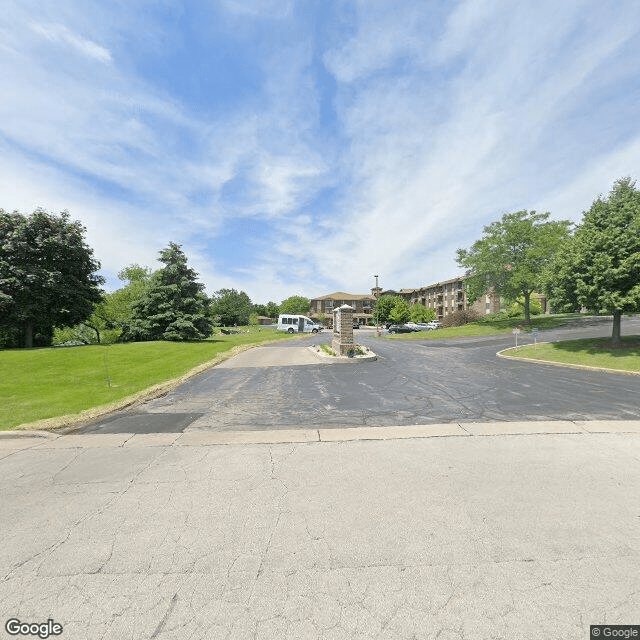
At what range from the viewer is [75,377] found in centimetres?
1227

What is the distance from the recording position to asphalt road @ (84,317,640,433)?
23.0 ft

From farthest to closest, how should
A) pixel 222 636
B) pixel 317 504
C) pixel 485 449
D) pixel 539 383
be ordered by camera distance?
pixel 539 383 < pixel 485 449 < pixel 317 504 < pixel 222 636

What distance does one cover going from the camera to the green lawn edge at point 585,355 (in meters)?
13.4

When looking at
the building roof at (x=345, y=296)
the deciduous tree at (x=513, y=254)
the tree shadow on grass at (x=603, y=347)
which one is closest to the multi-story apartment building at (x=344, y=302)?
the building roof at (x=345, y=296)

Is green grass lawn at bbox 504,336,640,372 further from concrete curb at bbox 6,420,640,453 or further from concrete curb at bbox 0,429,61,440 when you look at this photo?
concrete curb at bbox 0,429,61,440

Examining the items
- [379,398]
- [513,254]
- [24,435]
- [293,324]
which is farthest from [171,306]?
[513,254]

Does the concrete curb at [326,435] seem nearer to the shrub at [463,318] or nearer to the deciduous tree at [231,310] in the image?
the shrub at [463,318]

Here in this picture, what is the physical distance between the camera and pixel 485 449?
523cm

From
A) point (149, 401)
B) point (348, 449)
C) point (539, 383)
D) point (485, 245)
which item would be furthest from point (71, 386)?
point (485, 245)

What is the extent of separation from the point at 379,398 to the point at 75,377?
1161 cm

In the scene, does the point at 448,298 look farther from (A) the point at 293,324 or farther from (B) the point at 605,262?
(B) the point at 605,262

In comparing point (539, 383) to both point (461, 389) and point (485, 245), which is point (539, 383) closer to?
point (461, 389)

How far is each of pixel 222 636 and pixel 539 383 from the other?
11.7 metres

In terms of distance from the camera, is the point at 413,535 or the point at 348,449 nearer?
the point at 413,535
